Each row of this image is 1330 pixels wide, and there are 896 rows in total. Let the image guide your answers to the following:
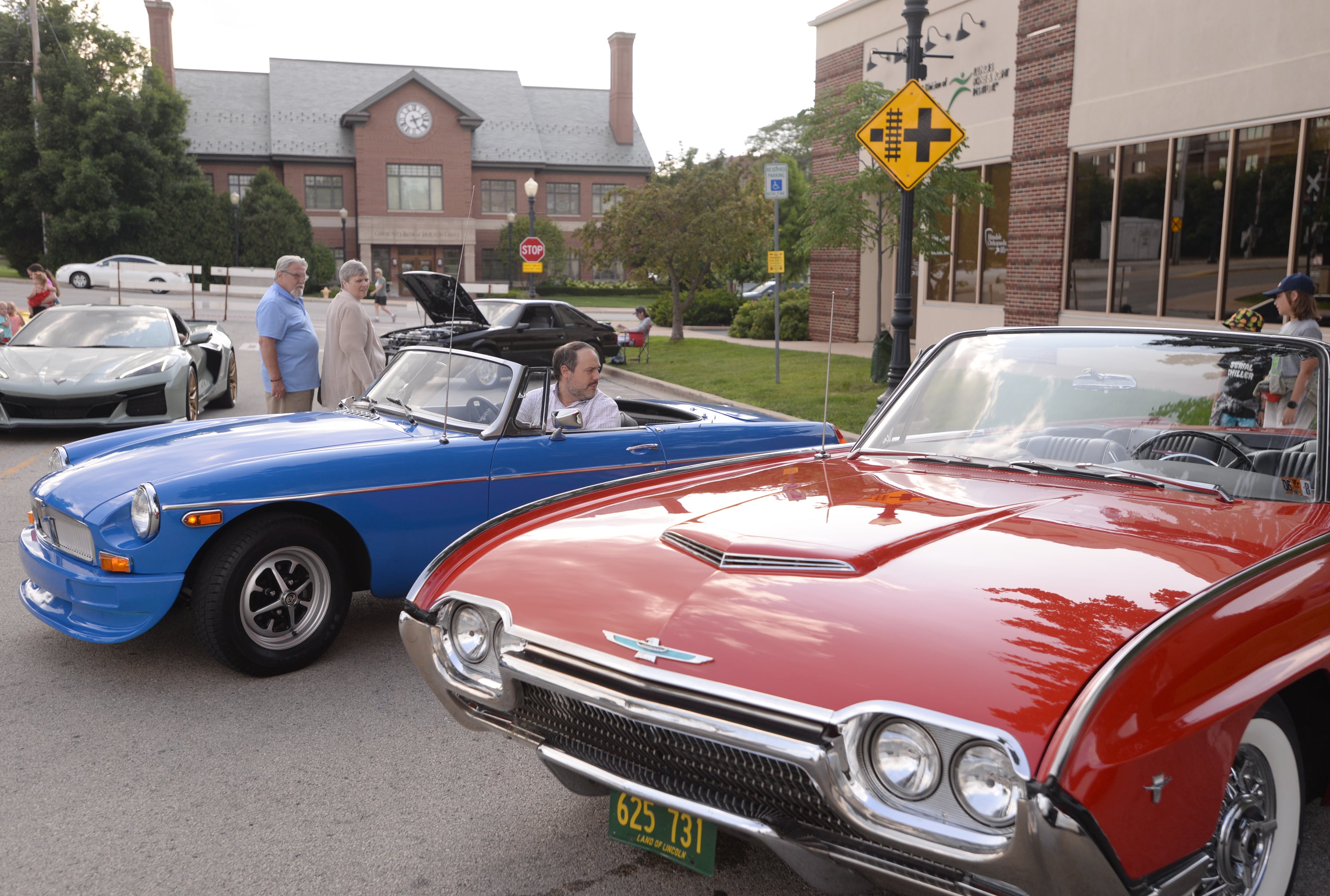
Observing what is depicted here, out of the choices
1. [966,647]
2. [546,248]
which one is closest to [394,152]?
[546,248]

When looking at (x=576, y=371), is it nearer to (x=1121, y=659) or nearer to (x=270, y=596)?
(x=270, y=596)

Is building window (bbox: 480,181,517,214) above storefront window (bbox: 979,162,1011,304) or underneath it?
above

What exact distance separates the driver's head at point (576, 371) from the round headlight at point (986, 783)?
3824 millimetres

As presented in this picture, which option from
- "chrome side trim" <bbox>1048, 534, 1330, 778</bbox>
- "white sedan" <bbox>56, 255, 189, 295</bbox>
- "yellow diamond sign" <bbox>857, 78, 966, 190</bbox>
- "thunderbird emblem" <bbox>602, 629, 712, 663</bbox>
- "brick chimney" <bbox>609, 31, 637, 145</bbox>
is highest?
"brick chimney" <bbox>609, 31, 637, 145</bbox>

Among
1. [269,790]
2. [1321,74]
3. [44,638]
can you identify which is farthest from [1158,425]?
[1321,74]

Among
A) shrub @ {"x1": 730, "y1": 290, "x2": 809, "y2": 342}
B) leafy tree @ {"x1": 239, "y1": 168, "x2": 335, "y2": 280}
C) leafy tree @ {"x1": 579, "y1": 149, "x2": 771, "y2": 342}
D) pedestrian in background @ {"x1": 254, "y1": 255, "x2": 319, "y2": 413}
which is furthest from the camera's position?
leafy tree @ {"x1": 239, "y1": 168, "x2": 335, "y2": 280}

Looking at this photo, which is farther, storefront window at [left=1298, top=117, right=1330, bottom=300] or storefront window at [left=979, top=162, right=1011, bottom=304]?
storefront window at [left=979, top=162, right=1011, bottom=304]

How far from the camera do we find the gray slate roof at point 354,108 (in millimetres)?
55781

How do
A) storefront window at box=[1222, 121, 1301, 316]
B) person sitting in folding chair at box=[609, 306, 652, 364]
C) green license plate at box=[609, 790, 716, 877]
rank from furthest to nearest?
person sitting in folding chair at box=[609, 306, 652, 364]
storefront window at box=[1222, 121, 1301, 316]
green license plate at box=[609, 790, 716, 877]

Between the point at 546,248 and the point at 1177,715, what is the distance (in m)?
56.1

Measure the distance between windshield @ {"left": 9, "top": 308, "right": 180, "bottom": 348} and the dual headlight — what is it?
1111cm

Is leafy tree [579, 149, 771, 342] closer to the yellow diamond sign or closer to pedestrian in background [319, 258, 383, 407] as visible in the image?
the yellow diamond sign

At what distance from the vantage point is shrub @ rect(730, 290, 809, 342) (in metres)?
26.3

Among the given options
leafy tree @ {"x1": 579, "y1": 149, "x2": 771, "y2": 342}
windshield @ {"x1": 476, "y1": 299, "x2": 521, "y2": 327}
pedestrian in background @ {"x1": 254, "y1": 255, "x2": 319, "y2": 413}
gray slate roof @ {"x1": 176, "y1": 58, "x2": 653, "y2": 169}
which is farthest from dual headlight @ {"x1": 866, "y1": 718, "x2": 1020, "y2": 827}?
gray slate roof @ {"x1": 176, "y1": 58, "x2": 653, "y2": 169}
